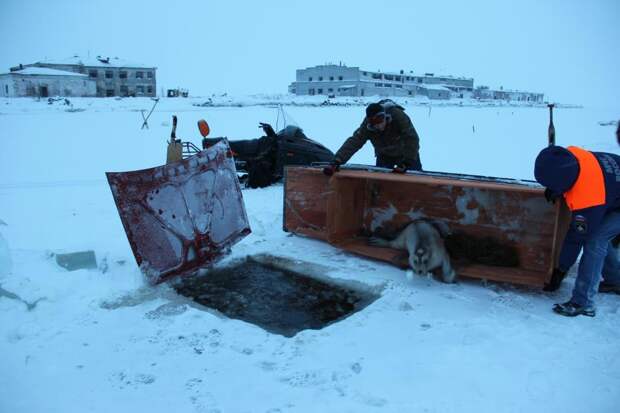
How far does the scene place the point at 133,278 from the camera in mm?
4496

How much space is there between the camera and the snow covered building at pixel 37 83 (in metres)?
58.8

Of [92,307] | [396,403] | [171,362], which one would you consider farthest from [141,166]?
[396,403]

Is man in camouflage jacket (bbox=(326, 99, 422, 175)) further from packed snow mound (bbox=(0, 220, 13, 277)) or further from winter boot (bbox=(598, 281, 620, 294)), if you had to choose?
packed snow mound (bbox=(0, 220, 13, 277))

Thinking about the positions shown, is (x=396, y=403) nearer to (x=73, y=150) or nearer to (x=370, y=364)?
(x=370, y=364)

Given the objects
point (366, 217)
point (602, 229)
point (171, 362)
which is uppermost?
point (602, 229)

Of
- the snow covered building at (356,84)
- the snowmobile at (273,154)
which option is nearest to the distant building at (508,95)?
the snow covered building at (356,84)

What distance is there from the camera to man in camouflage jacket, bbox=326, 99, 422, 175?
18.7 feet

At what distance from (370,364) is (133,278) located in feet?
8.09

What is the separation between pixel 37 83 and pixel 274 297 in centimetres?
6663

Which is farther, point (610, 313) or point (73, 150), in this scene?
point (73, 150)

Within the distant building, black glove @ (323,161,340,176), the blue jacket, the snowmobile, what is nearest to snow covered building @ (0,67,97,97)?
the snowmobile

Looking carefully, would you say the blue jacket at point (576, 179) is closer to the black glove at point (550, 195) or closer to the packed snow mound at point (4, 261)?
the black glove at point (550, 195)

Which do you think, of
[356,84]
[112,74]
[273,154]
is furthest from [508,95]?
[273,154]

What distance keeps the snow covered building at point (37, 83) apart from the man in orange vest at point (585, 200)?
216 ft
